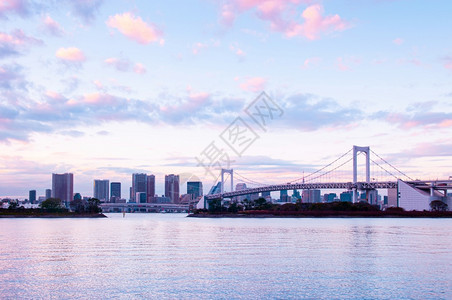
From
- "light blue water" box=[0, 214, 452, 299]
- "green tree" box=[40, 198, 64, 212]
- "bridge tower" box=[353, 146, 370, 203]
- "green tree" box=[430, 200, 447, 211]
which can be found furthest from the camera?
"green tree" box=[40, 198, 64, 212]

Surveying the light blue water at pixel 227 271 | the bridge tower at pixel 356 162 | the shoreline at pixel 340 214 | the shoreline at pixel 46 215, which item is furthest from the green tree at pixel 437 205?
the shoreline at pixel 46 215

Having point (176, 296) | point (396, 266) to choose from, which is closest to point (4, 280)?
point (176, 296)

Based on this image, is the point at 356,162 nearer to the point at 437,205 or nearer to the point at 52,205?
the point at 437,205

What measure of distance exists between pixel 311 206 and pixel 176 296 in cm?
7795

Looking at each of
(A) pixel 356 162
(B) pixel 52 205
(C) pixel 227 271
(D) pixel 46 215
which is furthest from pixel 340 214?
(C) pixel 227 271

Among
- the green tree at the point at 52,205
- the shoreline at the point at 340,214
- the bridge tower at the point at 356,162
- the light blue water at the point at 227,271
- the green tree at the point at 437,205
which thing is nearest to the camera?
the light blue water at the point at 227,271

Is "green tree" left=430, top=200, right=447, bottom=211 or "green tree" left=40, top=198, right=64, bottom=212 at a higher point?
"green tree" left=430, top=200, right=447, bottom=211

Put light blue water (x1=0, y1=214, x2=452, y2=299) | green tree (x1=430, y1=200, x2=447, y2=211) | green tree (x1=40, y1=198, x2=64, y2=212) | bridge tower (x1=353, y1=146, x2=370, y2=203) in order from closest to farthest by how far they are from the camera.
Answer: light blue water (x1=0, y1=214, x2=452, y2=299) < green tree (x1=430, y1=200, x2=447, y2=211) < bridge tower (x1=353, y1=146, x2=370, y2=203) < green tree (x1=40, y1=198, x2=64, y2=212)

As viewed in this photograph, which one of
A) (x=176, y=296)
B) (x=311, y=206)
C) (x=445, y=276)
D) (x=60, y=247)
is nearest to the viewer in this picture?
(x=176, y=296)

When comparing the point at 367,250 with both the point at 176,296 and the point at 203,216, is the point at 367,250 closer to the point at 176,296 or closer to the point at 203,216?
the point at 176,296

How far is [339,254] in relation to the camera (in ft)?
72.2

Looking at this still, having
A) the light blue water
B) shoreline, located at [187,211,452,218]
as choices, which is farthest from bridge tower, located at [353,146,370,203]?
the light blue water

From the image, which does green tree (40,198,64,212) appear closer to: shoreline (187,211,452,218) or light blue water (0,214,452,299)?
shoreline (187,211,452,218)

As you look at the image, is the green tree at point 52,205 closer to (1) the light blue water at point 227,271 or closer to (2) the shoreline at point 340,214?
(2) the shoreline at point 340,214
